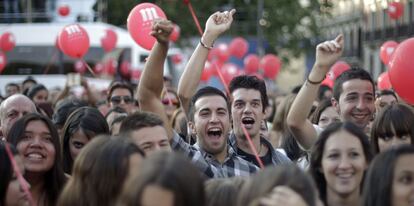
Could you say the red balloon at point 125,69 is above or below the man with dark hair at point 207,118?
below

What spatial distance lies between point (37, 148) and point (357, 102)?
257cm

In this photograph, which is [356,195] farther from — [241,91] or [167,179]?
[241,91]

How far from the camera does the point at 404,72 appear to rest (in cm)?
868

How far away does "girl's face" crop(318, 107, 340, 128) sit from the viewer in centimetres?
920

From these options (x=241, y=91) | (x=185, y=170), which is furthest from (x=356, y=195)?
(x=241, y=91)

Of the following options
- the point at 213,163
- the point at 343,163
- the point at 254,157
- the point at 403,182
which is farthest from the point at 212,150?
the point at 403,182

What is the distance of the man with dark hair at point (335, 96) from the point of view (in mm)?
7113

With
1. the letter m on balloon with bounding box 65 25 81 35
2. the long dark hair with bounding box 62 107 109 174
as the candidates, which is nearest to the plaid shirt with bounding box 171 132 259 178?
the long dark hair with bounding box 62 107 109 174

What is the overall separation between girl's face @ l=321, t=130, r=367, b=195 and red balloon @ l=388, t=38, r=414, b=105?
8.68 feet

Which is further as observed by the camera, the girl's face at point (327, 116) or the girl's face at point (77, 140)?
the girl's face at point (327, 116)

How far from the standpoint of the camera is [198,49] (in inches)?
298

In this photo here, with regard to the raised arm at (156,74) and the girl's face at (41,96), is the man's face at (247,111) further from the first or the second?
the girl's face at (41,96)

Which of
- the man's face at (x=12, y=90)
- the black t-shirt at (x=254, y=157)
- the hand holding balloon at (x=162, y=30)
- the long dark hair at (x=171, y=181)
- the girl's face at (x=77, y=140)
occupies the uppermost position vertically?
the hand holding balloon at (x=162, y=30)

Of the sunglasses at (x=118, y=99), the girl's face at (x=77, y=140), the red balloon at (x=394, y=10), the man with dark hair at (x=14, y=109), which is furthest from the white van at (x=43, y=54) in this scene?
the girl's face at (x=77, y=140)
